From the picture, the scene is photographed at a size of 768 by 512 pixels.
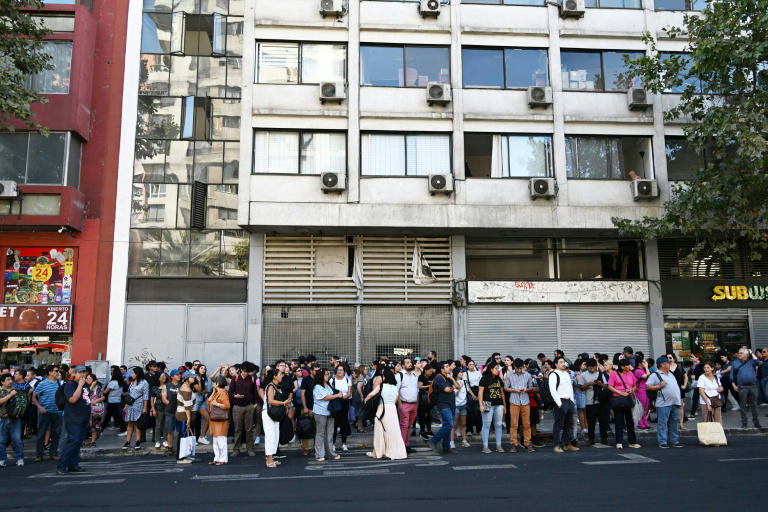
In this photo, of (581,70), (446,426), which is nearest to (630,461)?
(446,426)

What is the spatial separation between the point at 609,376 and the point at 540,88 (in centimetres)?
1084

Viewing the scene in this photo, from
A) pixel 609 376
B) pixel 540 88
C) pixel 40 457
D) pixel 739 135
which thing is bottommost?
pixel 40 457

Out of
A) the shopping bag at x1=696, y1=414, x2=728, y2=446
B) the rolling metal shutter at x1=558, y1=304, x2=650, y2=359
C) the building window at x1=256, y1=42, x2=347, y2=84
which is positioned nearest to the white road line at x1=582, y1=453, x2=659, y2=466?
the shopping bag at x1=696, y1=414, x2=728, y2=446

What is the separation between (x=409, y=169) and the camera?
2027 cm

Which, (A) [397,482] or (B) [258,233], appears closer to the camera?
(A) [397,482]

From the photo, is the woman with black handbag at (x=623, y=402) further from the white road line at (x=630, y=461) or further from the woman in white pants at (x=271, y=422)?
the woman in white pants at (x=271, y=422)

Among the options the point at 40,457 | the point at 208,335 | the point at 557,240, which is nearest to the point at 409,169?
the point at 557,240

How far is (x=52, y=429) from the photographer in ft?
42.1

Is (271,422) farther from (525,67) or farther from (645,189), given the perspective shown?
(525,67)

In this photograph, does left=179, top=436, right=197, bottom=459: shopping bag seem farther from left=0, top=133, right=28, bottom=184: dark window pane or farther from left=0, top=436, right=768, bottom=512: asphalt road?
left=0, top=133, right=28, bottom=184: dark window pane

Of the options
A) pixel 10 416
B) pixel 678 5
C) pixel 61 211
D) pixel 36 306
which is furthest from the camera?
pixel 678 5

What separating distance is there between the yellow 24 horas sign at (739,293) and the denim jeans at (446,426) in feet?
43.0

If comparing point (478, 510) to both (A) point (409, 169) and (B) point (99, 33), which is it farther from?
(B) point (99, 33)

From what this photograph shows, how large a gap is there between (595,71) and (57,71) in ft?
57.3
